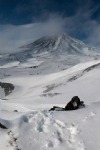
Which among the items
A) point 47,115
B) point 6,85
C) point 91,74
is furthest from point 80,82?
point 47,115

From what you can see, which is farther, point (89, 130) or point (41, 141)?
point (89, 130)

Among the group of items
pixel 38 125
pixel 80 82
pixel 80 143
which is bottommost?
pixel 80 143

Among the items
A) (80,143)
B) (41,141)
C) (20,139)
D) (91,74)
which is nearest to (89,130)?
(80,143)

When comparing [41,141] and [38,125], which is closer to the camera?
[41,141]

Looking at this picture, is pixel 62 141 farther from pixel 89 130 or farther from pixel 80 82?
pixel 80 82

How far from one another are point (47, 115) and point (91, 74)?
79064 millimetres

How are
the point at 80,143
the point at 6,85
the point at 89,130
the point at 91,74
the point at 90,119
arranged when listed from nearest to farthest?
the point at 80,143
the point at 89,130
the point at 90,119
the point at 91,74
the point at 6,85

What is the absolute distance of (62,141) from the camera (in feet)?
50.7

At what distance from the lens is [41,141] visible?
608 inches

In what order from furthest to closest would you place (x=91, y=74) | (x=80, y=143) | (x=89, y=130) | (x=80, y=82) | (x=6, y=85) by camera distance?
(x=6, y=85), (x=91, y=74), (x=80, y=82), (x=89, y=130), (x=80, y=143)

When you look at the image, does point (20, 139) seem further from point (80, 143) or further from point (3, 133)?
point (80, 143)

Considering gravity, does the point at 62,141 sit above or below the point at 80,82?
below

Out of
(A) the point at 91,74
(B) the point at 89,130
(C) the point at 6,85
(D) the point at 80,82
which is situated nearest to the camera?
(B) the point at 89,130

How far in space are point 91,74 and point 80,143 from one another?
8262cm
